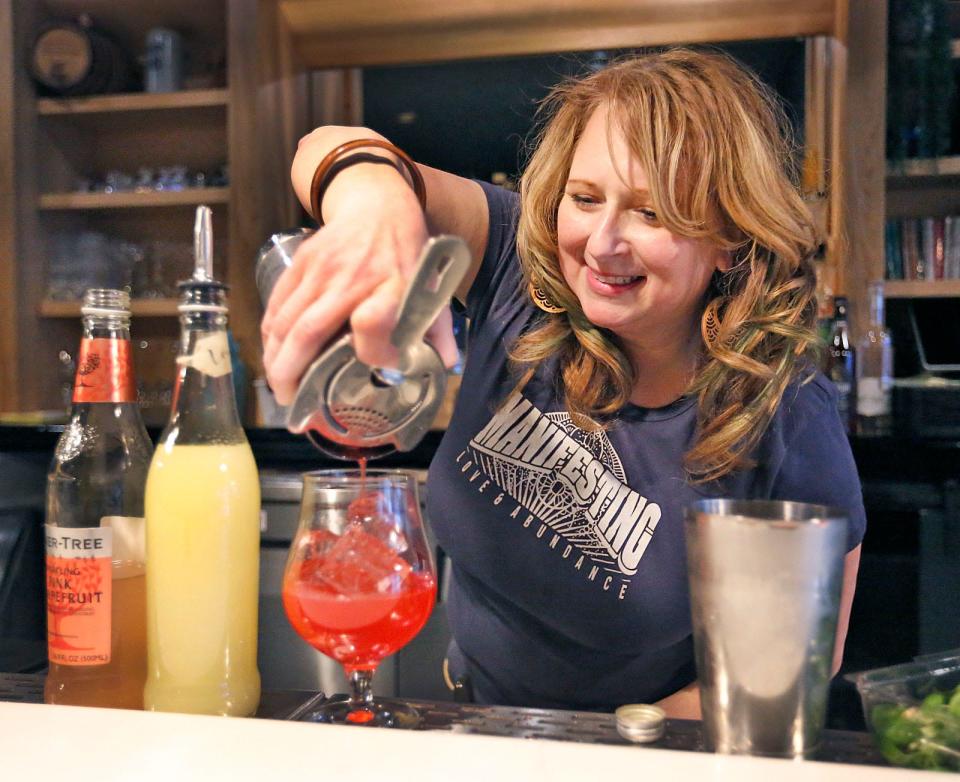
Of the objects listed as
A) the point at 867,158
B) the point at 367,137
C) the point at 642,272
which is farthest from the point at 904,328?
the point at 367,137

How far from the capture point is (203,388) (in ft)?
2.22

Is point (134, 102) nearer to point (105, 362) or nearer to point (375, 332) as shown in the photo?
point (105, 362)

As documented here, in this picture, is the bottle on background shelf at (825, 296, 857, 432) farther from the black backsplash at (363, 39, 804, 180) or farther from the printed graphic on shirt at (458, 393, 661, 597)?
the printed graphic on shirt at (458, 393, 661, 597)

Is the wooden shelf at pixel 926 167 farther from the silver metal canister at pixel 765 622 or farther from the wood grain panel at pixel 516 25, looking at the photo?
the silver metal canister at pixel 765 622

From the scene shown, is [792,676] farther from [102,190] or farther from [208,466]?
[102,190]

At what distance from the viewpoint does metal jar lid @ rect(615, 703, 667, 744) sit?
24.9 inches

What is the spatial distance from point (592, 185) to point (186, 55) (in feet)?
8.89

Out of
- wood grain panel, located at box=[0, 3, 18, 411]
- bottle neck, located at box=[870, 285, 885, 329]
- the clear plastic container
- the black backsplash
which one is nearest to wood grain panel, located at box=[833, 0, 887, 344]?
bottle neck, located at box=[870, 285, 885, 329]

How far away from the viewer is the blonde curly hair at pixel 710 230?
3.22ft

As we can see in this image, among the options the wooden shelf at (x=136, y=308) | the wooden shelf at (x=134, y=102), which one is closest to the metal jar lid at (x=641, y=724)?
the wooden shelf at (x=136, y=308)

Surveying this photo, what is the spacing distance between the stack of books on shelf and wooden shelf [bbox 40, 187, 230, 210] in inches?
79.7

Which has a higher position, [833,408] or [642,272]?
[642,272]

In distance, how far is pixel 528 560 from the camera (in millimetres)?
1041

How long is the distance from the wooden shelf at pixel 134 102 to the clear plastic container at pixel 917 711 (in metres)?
2.83
